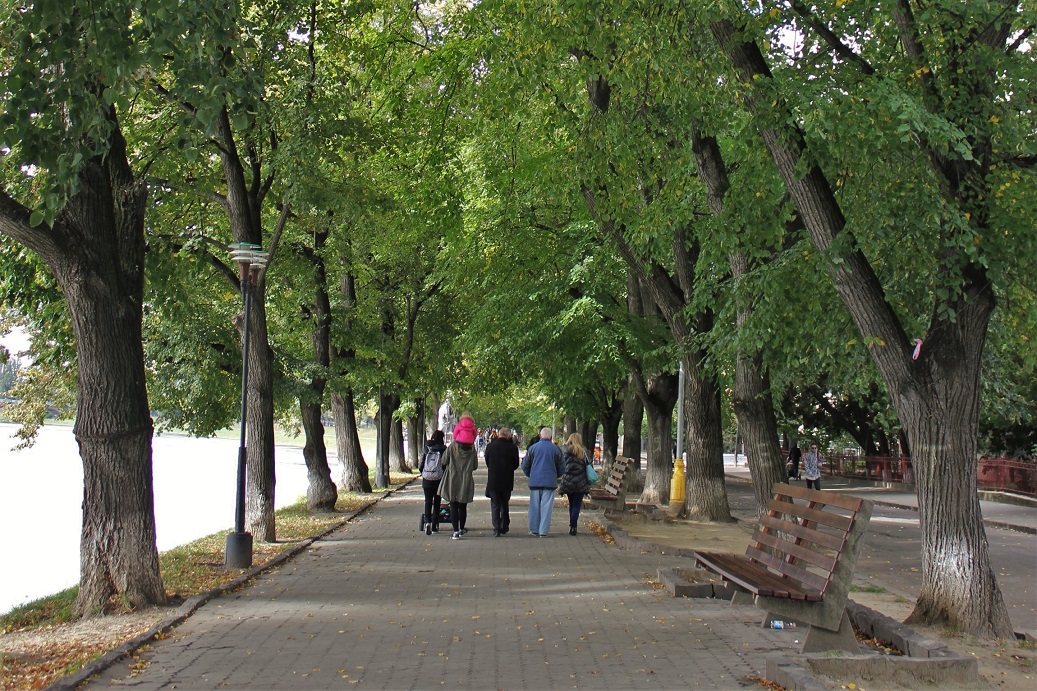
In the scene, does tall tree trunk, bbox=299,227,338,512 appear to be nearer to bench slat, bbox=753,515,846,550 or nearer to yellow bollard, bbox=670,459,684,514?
yellow bollard, bbox=670,459,684,514

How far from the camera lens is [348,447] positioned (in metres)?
31.5

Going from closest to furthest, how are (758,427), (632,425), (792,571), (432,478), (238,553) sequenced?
(792,571) → (238,553) → (758,427) → (432,478) → (632,425)

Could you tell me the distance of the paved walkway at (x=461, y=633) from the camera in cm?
696

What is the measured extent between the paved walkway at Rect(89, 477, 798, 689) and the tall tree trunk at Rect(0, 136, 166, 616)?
2.79 feet

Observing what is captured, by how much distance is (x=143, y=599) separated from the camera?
9867 mm

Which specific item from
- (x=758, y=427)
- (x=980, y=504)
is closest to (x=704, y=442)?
(x=758, y=427)

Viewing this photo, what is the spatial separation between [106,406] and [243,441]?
5.14m

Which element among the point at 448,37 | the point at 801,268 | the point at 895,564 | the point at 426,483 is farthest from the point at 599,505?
the point at 801,268

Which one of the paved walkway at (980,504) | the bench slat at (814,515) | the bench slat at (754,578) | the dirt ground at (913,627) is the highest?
the bench slat at (814,515)

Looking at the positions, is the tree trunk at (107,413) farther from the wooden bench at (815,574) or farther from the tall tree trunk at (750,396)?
the tall tree trunk at (750,396)

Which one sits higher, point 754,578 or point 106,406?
point 106,406

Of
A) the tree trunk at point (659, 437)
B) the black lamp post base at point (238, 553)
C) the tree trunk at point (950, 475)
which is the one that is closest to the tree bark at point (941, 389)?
the tree trunk at point (950, 475)

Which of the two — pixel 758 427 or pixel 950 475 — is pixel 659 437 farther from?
pixel 950 475

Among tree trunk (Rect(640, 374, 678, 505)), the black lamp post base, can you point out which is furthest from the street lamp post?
tree trunk (Rect(640, 374, 678, 505))
